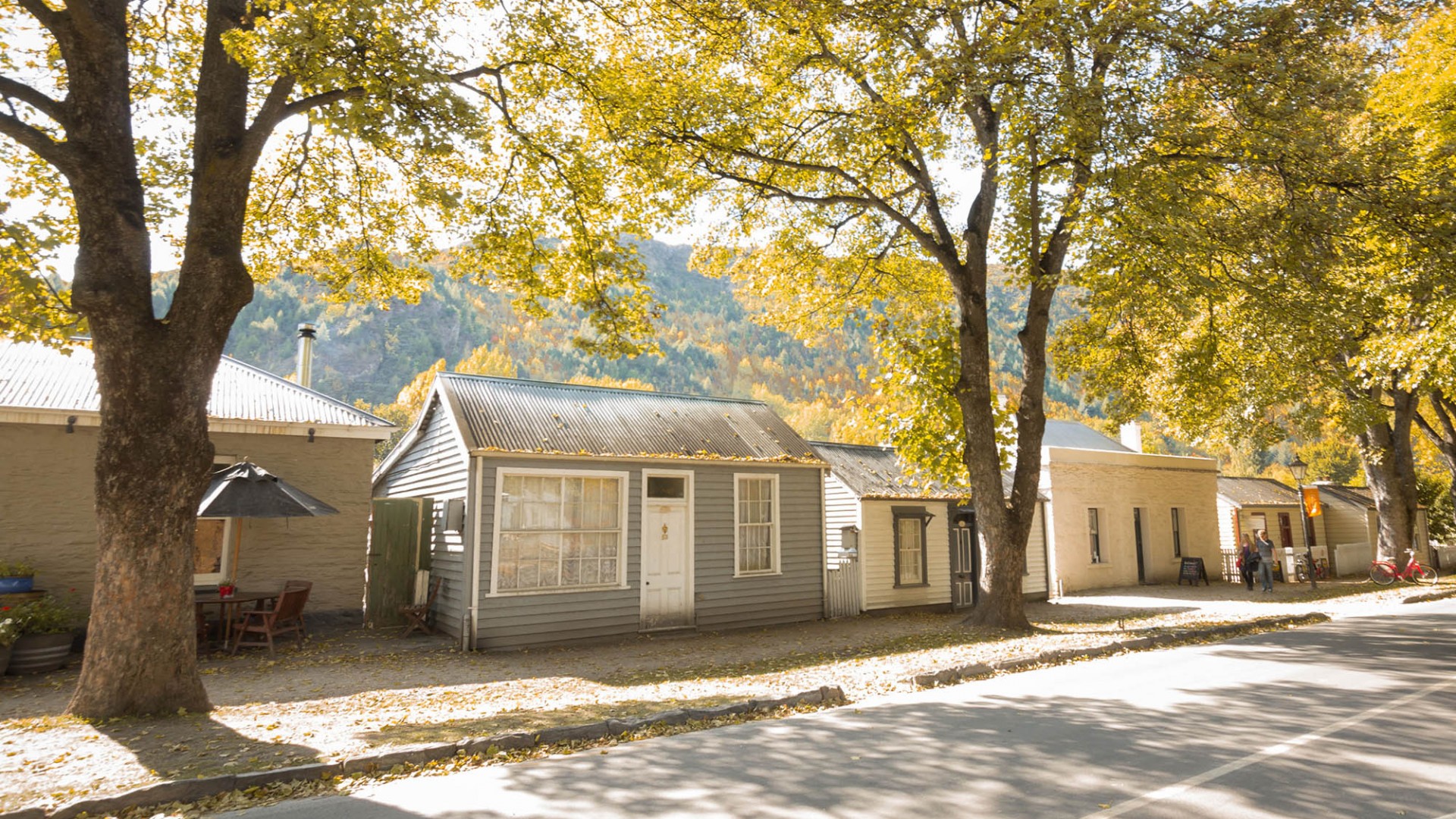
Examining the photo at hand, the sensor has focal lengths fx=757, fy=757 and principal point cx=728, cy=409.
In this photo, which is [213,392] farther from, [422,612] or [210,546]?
[422,612]

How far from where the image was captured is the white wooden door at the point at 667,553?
13617mm

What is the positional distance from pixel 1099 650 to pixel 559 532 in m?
8.54

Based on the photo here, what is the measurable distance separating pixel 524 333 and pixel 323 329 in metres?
33.4

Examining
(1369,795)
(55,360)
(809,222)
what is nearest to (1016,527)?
(809,222)

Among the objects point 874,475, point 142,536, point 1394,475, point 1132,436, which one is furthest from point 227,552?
point 1394,475

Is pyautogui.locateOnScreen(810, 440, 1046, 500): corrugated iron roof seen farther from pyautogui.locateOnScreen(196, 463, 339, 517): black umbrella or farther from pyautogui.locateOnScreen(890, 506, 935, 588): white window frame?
pyautogui.locateOnScreen(196, 463, 339, 517): black umbrella

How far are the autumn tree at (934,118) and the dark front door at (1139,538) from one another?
39.2 ft

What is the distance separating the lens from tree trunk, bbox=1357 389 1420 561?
72.2 feet

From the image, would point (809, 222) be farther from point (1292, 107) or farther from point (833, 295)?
point (1292, 107)

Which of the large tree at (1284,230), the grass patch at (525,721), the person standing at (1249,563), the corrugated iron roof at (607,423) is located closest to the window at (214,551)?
the corrugated iron roof at (607,423)

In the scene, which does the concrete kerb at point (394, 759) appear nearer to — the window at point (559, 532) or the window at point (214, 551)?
the window at point (559, 532)

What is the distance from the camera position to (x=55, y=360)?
14.0 metres

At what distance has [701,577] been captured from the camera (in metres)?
14.1

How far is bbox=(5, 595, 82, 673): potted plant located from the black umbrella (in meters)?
2.25
